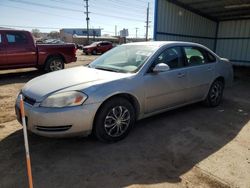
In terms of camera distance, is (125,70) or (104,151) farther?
(125,70)

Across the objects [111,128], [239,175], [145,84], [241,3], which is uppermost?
[241,3]

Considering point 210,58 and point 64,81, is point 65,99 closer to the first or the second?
point 64,81

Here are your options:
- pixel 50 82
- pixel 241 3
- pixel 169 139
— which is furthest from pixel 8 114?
pixel 241 3

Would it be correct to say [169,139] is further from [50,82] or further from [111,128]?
[50,82]

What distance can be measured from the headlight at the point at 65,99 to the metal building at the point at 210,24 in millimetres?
8500

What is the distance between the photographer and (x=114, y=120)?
3.63 metres

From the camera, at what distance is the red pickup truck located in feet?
28.3

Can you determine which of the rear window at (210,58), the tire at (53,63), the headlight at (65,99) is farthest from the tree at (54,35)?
the headlight at (65,99)

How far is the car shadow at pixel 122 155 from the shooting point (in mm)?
2830

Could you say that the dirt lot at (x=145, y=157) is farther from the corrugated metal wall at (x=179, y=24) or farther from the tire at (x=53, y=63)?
the corrugated metal wall at (x=179, y=24)

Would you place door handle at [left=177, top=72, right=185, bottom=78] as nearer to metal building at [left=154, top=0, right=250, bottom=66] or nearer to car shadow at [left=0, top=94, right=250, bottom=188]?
car shadow at [left=0, top=94, right=250, bottom=188]

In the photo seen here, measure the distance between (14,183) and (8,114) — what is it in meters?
2.53

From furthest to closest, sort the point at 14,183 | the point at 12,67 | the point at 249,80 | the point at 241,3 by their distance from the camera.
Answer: the point at 241,3 → the point at 249,80 → the point at 12,67 → the point at 14,183

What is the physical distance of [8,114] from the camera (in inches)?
193
